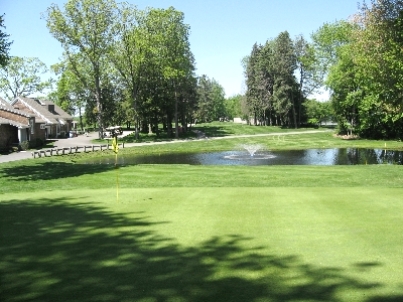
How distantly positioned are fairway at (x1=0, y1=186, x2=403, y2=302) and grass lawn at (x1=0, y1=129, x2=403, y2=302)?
0.07 ft

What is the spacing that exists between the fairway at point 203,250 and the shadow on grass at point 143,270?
0.7 inches

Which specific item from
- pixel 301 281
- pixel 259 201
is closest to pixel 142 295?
pixel 301 281

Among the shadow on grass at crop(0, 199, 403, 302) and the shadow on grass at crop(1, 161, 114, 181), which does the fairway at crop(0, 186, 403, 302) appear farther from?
the shadow on grass at crop(1, 161, 114, 181)

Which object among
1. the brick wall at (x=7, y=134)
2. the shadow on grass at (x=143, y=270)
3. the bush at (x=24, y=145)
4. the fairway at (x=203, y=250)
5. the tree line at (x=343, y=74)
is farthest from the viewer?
the bush at (x=24, y=145)

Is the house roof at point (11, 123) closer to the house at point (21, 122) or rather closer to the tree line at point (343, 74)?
the house at point (21, 122)

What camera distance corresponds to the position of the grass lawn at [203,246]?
5.90 meters

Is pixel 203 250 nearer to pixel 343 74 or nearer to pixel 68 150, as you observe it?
pixel 68 150

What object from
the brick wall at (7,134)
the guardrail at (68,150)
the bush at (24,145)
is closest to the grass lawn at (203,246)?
the guardrail at (68,150)

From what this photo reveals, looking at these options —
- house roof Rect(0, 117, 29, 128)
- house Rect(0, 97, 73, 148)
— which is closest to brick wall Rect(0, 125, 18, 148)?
house Rect(0, 97, 73, 148)

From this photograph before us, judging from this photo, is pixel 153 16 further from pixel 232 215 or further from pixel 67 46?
pixel 232 215

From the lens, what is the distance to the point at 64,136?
7631 centimetres

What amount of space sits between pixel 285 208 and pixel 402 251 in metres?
4.24

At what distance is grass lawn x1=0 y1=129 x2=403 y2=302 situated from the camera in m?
5.90

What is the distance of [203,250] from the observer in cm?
767
